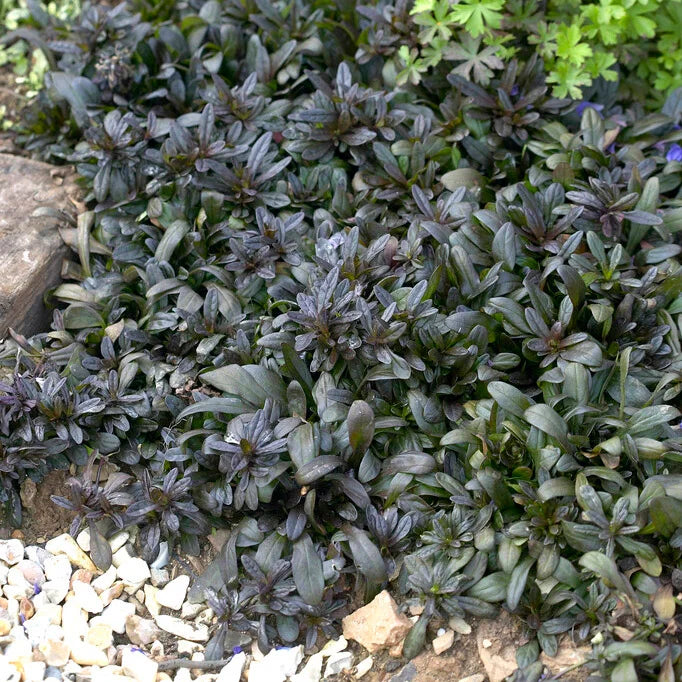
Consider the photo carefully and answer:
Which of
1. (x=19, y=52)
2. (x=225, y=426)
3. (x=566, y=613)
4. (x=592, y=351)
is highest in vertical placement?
(x=19, y=52)

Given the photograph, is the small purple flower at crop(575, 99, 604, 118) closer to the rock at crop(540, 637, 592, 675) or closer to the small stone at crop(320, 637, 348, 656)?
the rock at crop(540, 637, 592, 675)

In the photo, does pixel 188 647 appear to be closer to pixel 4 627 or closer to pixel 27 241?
pixel 4 627

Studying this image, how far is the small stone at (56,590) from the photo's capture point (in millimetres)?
2775

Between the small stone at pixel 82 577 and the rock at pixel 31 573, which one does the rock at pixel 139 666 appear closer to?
the small stone at pixel 82 577

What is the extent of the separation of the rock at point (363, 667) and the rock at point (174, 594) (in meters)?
0.65

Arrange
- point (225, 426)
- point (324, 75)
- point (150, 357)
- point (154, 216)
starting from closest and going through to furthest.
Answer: point (225, 426), point (150, 357), point (154, 216), point (324, 75)

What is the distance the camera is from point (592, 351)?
2.81 m

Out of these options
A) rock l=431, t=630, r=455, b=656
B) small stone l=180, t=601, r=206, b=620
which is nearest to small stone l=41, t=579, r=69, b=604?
small stone l=180, t=601, r=206, b=620

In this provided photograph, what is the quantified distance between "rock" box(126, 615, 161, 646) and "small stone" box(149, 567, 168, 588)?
162mm

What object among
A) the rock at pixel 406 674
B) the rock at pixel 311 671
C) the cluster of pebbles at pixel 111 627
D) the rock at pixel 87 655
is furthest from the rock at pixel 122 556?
the rock at pixel 406 674

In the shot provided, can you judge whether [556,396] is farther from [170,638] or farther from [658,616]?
[170,638]

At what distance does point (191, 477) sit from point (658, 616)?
1552 mm

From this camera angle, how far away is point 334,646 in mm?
2680

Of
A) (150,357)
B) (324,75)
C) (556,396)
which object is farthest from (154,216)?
(556,396)
